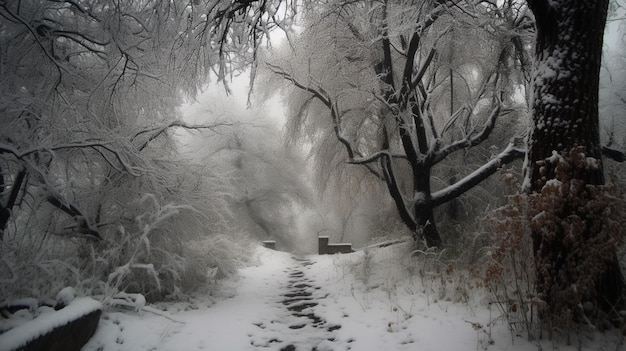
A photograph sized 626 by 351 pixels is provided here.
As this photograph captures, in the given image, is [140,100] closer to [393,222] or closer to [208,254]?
[208,254]

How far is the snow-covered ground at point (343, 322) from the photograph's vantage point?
328cm

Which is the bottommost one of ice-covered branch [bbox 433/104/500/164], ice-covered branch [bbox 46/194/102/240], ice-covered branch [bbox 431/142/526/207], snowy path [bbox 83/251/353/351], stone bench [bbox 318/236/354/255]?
snowy path [bbox 83/251/353/351]

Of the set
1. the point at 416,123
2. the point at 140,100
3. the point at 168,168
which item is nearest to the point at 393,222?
the point at 416,123

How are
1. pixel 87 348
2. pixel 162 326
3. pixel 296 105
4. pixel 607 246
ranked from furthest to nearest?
1. pixel 296 105
2. pixel 162 326
3. pixel 87 348
4. pixel 607 246

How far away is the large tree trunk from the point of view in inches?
107

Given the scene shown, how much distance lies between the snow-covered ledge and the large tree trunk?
432cm

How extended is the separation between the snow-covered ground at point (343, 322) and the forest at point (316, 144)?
18cm

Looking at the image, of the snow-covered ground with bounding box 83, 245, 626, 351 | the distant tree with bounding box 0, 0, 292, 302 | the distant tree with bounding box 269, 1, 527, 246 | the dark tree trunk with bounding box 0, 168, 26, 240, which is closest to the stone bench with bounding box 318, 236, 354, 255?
the distant tree with bounding box 269, 1, 527, 246

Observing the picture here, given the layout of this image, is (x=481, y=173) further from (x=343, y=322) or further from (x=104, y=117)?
(x=104, y=117)

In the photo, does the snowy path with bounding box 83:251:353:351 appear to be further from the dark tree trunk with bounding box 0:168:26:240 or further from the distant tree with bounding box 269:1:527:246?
the distant tree with bounding box 269:1:527:246

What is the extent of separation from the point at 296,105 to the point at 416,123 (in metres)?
3.44

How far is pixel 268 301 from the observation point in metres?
5.87

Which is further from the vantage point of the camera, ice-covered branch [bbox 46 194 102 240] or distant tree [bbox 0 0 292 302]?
ice-covered branch [bbox 46 194 102 240]

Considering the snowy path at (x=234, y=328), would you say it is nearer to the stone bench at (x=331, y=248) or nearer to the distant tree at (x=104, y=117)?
the distant tree at (x=104, y=117)
